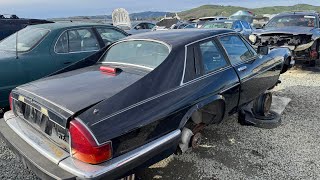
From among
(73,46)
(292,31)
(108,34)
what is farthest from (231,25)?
(73,46)

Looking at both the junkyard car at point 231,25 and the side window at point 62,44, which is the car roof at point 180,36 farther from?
the junkyard car at point 231,25

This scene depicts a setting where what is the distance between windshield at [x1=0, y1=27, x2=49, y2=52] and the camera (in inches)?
197

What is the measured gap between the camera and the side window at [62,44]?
17.1 feet

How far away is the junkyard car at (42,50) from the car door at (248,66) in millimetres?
2820

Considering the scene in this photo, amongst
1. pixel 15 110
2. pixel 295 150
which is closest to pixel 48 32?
pixel 15 110

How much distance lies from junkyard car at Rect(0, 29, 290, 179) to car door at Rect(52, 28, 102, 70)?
5.12ft

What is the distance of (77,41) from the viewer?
5.55m

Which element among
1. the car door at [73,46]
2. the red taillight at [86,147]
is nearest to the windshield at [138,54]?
the red taillight at [86,147]

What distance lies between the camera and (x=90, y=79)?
124 inches

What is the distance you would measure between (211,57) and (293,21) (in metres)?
7.10

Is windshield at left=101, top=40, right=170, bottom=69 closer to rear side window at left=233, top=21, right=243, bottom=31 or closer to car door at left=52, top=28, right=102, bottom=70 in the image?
car door at left=52, top=28, right=102, bottom=70

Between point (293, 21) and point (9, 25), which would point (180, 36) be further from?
point (293, 21)

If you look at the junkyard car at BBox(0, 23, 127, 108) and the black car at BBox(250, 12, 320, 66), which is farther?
the black car at BBox(250, 12, 320, 66)

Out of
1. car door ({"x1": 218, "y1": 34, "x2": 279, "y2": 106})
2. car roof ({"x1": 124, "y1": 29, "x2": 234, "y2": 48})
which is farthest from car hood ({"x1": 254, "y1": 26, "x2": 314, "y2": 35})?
car roof ({"x1": 124, "y1": 29, "x2": 234, "y2": 48})
